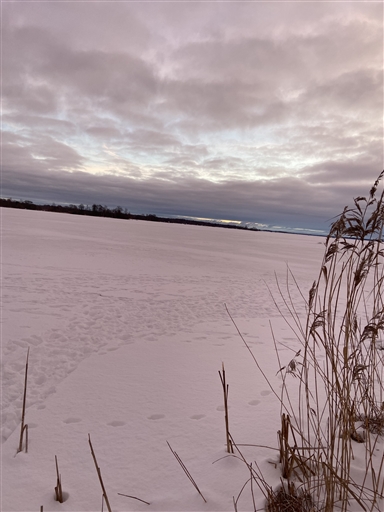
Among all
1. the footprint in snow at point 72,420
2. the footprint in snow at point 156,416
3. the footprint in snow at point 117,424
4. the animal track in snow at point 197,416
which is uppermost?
the animal track in snow at point 197,416

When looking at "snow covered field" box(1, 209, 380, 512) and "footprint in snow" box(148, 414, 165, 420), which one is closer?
"snow covered field" box(1, 209, 380, 512)

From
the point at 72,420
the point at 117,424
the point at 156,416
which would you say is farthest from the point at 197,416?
the point at 72,420

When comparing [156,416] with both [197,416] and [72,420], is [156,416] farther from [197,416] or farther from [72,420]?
[72,420]

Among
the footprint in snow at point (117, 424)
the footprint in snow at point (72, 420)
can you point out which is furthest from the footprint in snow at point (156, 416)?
the footprint in snow at point (72, 420)

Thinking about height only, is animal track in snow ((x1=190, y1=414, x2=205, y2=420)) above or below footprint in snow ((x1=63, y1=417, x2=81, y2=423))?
above

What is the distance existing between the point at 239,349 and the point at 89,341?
7.95ft

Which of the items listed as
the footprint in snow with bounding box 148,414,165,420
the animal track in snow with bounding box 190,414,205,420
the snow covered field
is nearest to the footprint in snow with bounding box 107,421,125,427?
the snow covered field

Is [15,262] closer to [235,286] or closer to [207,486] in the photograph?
[235,286]

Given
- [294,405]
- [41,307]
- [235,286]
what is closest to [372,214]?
[294,405]

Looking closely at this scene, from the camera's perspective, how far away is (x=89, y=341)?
16.1 ft

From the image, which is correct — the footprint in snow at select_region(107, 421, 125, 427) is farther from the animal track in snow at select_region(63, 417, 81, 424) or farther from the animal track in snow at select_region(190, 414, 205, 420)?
the animal track in snow at select_region(190, 414, 205, 420)

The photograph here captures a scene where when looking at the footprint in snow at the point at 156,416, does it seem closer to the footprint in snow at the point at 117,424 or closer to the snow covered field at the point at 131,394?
the snow covered field at the point at 131,394

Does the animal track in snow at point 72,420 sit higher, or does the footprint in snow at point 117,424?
the footprint in snow at point 117,424

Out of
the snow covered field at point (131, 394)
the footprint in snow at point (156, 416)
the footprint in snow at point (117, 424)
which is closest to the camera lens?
the snow covered field at point (131, 394)
